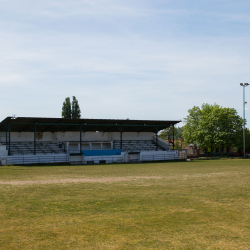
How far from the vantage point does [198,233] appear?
7254mm

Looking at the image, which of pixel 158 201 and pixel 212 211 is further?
pixel 158 201

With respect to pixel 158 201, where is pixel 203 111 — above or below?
above

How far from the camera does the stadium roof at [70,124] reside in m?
45.6

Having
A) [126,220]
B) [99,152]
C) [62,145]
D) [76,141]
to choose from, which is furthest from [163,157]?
Result: [126,220]

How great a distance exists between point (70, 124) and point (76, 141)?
18.5 ft

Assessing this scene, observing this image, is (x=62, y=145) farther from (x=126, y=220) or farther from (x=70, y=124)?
(x=126, y=220)

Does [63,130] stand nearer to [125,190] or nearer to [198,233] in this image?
[125,190]

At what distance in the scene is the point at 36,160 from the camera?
142ft

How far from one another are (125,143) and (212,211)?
48.7 m

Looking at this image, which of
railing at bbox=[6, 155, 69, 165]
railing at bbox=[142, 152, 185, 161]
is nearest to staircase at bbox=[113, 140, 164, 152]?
railing at bbox=[142, 152, 185, 161]

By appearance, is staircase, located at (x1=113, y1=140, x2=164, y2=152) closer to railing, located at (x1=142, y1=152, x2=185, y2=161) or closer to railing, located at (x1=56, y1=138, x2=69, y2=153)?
railing, located at (x1=142, y1=152, x2=185, y2=161)

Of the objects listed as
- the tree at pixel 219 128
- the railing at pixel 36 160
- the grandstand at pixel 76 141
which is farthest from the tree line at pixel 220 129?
the railing at pixel 36 160

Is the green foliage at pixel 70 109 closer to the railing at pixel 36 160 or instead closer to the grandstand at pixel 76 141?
the grandstand at pixel 76 141

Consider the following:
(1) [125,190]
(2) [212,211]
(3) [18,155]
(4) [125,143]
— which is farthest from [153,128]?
(2) [212,211]
